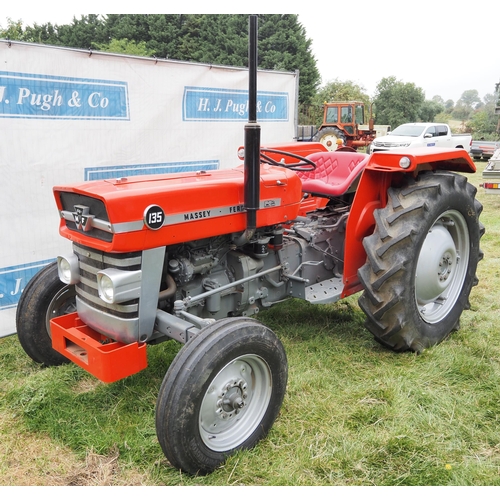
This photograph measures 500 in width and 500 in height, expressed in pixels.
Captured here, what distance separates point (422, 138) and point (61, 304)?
15.1 m

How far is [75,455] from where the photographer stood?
2311 millimetres

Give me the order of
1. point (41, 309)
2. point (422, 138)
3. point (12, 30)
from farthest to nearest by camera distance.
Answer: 1. point (12, 30)
2. point (422, 138)
3. point (41, 309)

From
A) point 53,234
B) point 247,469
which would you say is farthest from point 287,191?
point 53,234

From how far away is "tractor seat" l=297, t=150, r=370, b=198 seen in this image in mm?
3448

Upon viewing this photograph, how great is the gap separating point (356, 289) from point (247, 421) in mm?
1351

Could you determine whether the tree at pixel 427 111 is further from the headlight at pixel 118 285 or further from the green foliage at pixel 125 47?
the headlight at pixel 118 285

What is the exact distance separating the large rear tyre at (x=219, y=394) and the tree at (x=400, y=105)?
3743 centimetres

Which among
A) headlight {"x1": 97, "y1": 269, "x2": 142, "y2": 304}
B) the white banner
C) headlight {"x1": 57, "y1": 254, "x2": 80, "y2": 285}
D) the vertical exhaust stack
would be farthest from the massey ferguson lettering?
the white banner

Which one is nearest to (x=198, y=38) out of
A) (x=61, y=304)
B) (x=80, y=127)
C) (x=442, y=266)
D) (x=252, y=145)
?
(x=80, y=127)

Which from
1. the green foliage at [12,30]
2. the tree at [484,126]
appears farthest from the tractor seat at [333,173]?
the tree at [484,126]

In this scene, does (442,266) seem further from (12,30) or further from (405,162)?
(12,30)

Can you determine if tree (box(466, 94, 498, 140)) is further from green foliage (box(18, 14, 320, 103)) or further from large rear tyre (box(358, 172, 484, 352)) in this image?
large rear tyre (box(358, 172, 484, 352))

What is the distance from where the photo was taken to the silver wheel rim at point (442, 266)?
10.6 ft

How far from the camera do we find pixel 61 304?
119 inches
